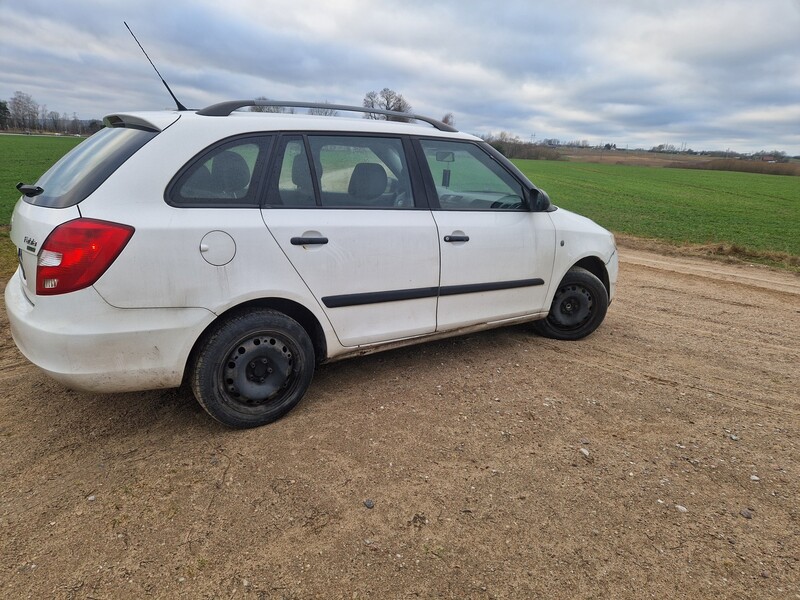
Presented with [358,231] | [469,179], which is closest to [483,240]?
[469,179]

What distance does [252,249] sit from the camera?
2740mm

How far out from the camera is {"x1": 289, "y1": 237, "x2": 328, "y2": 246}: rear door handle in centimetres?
287

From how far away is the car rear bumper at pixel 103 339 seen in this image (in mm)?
2428

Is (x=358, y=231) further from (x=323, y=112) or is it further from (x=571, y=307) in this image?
(x=571, y=307)

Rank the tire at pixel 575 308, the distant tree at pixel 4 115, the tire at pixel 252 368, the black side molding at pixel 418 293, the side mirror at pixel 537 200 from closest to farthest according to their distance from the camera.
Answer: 1. the tire at pixel 252 368
2. the black side molding at pixel 418 293
3. the side mirror at pixel 537 200
4. the tire at pixel 575 308
5. the distant tree at pixel 4 115

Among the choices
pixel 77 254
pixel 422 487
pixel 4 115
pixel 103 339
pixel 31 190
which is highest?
pixel 4 115

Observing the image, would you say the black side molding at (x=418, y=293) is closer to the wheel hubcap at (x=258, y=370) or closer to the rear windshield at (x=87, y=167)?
the wheel hubcap at (x=258, y=370)

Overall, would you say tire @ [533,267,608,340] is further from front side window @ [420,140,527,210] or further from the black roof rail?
the black roof rail

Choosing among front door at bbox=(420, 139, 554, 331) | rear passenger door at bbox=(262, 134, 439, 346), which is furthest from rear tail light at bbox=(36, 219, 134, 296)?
front door at bbox=(420, 139, 554, 331)

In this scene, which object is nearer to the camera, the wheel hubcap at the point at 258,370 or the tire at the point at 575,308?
the wheel hubcap at the point at 258,370

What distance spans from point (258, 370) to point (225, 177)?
3.64ft

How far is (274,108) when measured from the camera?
10.3 feet

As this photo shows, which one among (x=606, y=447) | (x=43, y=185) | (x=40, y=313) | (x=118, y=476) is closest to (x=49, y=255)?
(x=40, y=313)

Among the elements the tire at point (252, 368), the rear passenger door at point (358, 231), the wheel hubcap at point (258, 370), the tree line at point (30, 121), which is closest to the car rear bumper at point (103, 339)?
the tire at point (252, 368)
